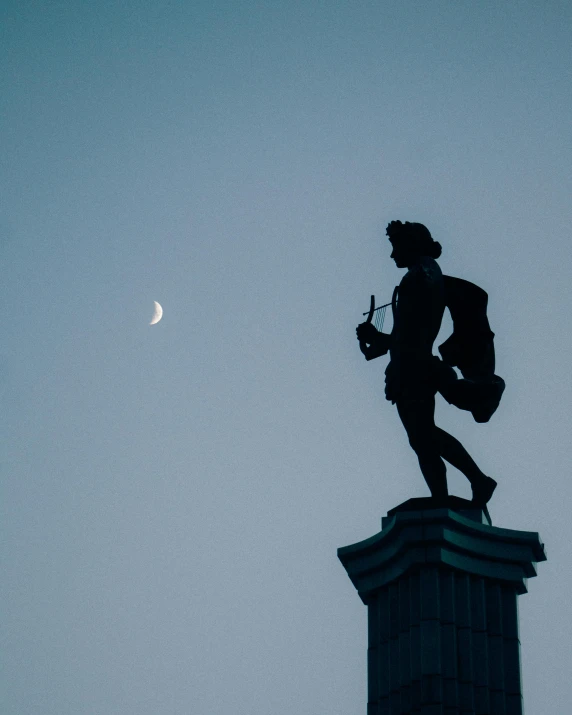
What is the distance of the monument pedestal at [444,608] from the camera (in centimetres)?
1514

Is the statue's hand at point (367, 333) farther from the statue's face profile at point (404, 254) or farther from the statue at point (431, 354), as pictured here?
the statue's face profile at point (404, 254)

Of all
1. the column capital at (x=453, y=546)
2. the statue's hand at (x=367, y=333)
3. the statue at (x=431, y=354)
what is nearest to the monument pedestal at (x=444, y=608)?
the column capital at (x=453, y=546)

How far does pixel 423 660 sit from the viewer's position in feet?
50.1

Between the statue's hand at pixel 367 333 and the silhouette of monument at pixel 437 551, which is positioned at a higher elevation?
the statue's hand at pixel 367 333

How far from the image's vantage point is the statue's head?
18266mm

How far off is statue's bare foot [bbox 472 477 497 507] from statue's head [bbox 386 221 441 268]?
143 inches

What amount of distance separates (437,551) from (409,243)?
5.00m

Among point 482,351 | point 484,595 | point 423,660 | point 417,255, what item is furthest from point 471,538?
point 417,255

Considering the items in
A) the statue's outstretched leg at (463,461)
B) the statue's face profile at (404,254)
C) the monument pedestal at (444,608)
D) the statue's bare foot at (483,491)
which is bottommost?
the monument pedestal at (444,608)

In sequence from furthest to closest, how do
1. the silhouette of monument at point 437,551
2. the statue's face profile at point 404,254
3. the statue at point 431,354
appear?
the statue's face profile at point 404,254, the statue at point 431,354, the silhouette of monument at point 437,551

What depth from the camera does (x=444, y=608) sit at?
51.4 ft

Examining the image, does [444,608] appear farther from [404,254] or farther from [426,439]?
[404,254]

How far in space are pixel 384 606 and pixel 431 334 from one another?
4154mm

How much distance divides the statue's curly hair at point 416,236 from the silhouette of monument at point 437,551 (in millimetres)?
20
